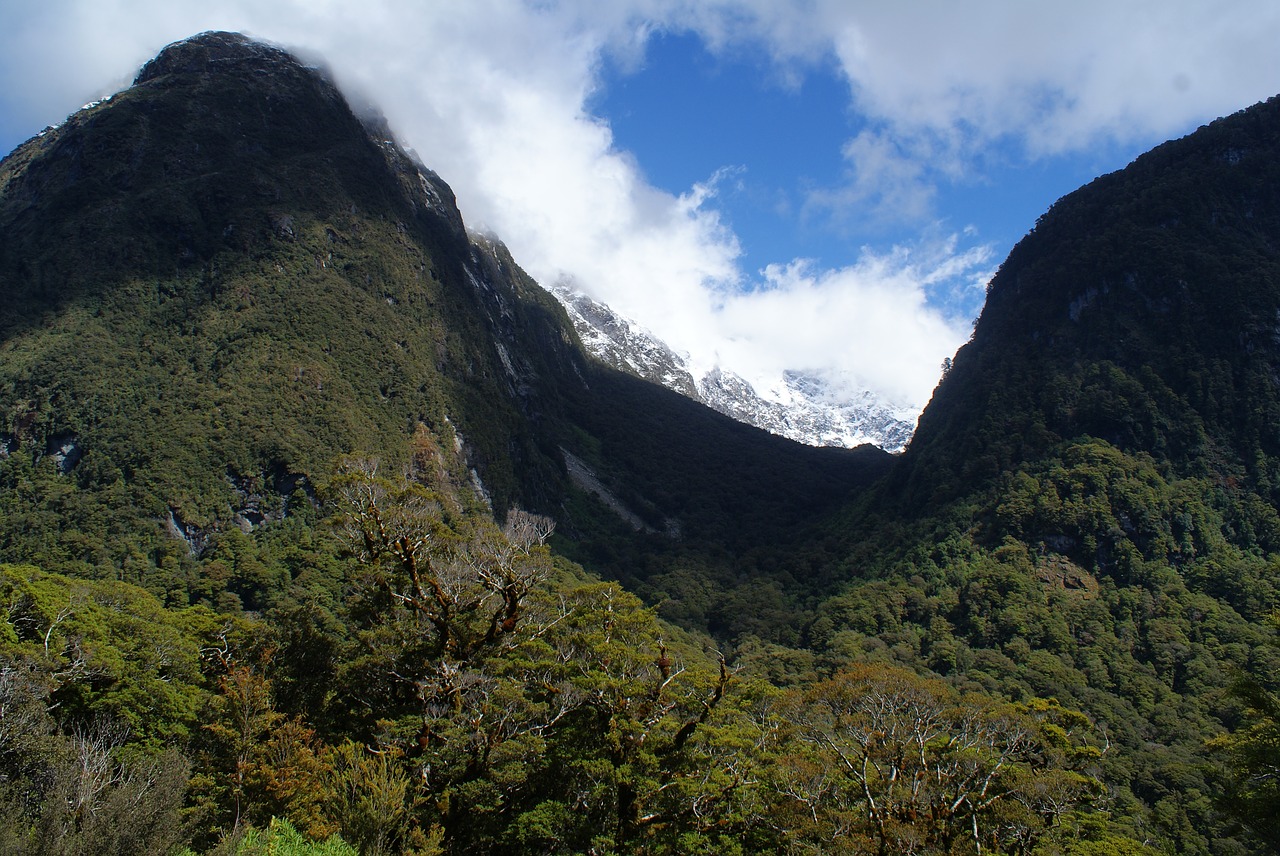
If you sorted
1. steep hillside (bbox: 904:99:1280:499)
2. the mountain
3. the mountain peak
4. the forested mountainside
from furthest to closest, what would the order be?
the mountain peak, steep hillside (bbox: 904:99:1280:499), the mountain, the forested mountainside

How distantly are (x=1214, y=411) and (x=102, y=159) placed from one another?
181554 mm

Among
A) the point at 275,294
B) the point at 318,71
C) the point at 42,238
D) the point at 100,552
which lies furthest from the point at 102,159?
the point at 100,552

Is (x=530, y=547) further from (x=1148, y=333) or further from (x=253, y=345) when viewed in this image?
(x=1148, y=333)

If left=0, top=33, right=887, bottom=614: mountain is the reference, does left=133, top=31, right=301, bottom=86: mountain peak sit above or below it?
above

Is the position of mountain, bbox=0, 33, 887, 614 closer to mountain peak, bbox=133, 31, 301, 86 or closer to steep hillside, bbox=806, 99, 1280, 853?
mountain peak, bbox=133, 31, 301, 86

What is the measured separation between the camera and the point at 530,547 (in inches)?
1051

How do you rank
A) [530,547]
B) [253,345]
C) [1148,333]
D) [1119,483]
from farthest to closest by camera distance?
[1148,333] → [253,345] → [1119,483] → [530,547]

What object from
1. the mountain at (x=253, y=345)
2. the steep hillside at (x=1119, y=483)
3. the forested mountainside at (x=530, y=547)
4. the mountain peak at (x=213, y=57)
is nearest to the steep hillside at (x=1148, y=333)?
the steep hillside at (x=1119, y=483)

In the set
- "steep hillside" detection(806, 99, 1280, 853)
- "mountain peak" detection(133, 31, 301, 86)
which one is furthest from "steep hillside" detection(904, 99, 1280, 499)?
"mountain peak" detection(133, 31, 301, 86)

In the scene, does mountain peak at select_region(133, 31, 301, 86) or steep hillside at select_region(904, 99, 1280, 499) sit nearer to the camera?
steep hillside at select_region(904, 99, 1280, 499)

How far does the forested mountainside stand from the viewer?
72.7 feet

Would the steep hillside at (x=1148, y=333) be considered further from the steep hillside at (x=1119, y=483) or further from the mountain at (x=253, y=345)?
the mountain at (x=253, y=345)

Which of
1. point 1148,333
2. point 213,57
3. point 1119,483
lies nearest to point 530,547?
point 1119,483

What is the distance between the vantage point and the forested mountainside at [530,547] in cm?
2217
